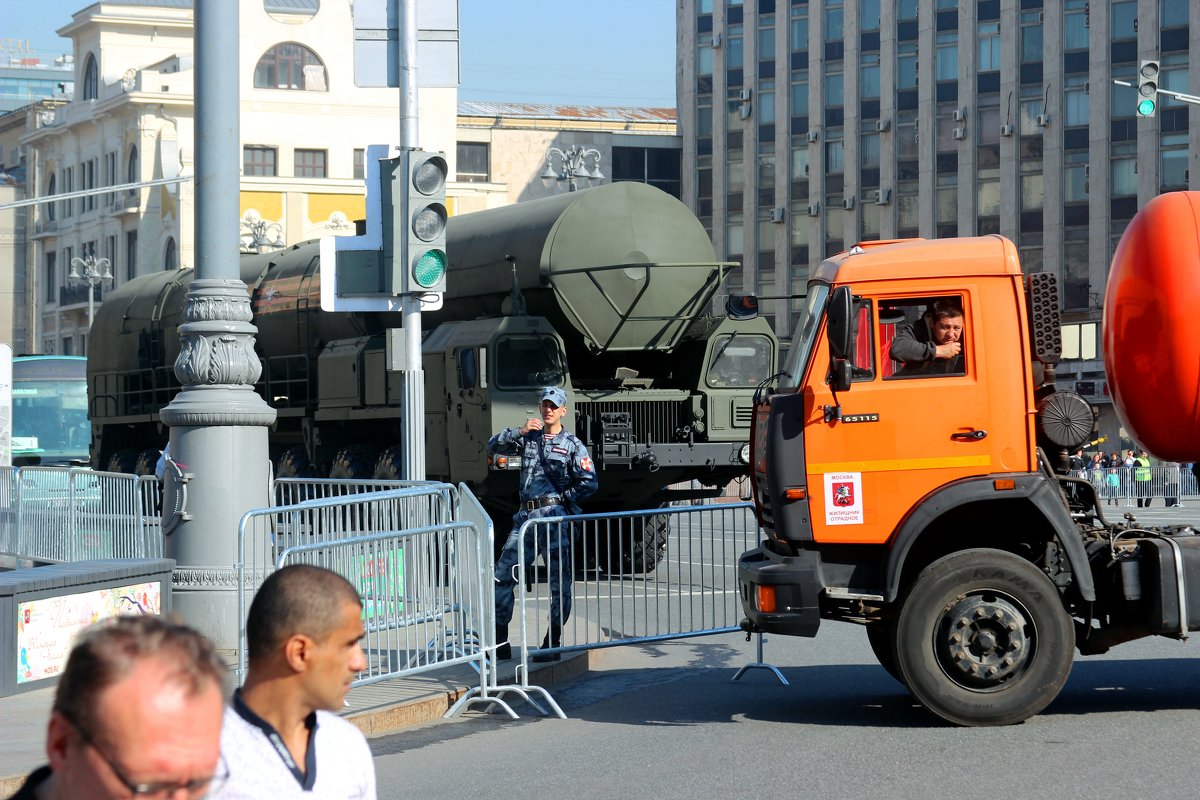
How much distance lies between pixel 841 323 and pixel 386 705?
3.31m

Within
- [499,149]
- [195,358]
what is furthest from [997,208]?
[195,358]

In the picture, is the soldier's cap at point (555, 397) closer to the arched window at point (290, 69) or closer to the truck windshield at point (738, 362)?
the truck windshield at point (738, 362)

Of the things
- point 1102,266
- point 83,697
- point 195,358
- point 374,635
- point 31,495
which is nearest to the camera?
point 83,697

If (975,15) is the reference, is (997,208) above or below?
below

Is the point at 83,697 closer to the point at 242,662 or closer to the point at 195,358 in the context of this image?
the point at 242,662

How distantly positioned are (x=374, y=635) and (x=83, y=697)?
7.84 metres

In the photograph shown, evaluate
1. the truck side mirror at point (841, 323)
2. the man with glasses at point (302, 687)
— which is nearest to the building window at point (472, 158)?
the truck side mirror at point (841, 323)

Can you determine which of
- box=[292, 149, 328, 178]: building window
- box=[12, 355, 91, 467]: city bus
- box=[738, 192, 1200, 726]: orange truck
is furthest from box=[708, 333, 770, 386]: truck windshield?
→ box=[292, 149, 328, 178]: building window

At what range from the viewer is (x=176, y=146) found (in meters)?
79.6

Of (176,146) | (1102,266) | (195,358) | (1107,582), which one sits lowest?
(1107,582)

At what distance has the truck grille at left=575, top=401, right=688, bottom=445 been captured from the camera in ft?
58.9

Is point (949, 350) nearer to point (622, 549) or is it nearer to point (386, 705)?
point (386, 705)

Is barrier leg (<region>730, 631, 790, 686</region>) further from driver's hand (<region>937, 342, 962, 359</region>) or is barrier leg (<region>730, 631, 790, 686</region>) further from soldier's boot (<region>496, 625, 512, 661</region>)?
driver's hand (<region>937, 342, 962, 359</region>)

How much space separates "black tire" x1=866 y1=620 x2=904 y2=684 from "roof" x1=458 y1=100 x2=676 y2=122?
84.5 meters
